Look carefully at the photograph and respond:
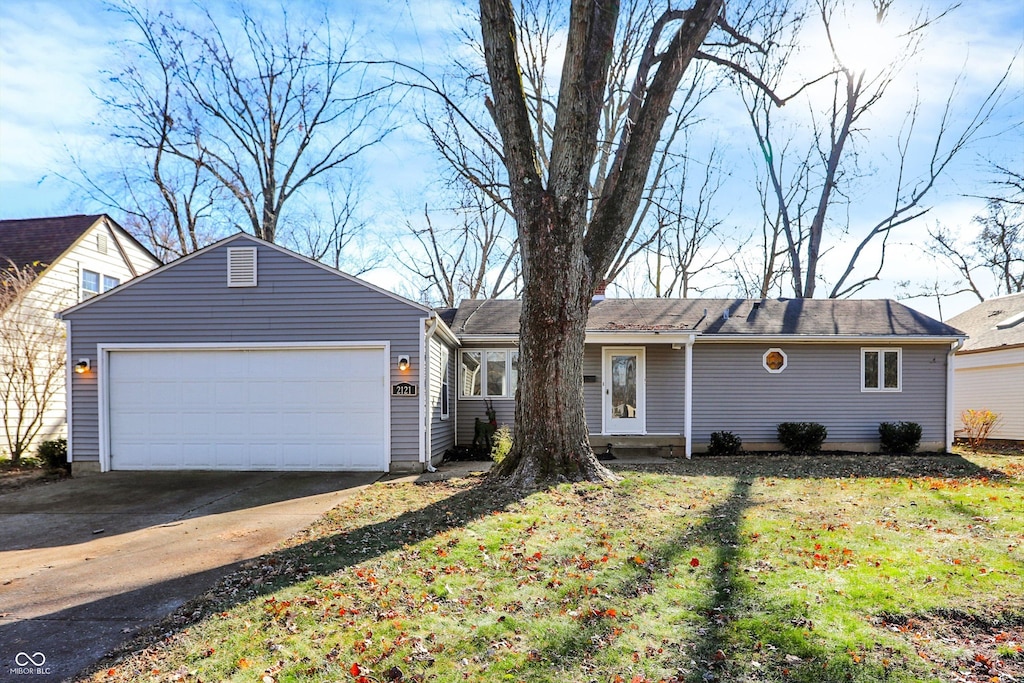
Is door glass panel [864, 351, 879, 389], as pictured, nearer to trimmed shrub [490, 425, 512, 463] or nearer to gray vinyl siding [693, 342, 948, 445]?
gray vinyl siding [693, 342, 948, 445]

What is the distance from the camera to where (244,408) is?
991 centimetres

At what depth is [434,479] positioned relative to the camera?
8.91 meters

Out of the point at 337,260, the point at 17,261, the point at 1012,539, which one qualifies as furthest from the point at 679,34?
the point at 337,260

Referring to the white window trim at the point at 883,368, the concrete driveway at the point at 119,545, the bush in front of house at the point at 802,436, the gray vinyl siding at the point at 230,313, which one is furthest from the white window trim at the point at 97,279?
the white window trim at the point at 883,368

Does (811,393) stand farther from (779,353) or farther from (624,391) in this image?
(624,391)

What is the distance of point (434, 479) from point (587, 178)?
4813mm

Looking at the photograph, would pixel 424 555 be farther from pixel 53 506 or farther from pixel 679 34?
pixel 679 34

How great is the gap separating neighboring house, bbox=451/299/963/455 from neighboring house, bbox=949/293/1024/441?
357cm

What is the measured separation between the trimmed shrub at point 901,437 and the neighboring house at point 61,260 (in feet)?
55.2

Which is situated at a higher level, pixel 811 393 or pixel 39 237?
pixel 39 237

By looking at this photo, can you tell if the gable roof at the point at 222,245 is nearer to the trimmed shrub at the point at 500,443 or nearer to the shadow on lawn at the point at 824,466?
the trimmed shrub at the point at 500,443

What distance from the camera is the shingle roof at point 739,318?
12789 millimetres

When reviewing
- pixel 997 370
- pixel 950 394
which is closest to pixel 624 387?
pixel 950 394

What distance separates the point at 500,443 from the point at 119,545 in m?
5.99
